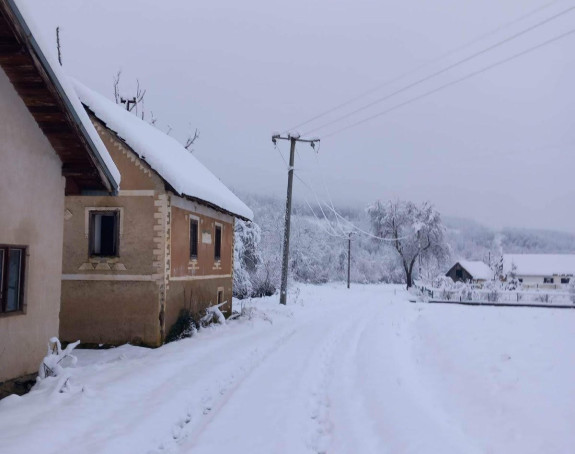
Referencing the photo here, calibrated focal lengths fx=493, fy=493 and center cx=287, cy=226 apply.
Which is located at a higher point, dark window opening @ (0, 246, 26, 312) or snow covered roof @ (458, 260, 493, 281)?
dark window opening @ (0, 246, 26, 312)

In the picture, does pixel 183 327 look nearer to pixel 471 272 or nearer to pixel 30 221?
pixel 30 221

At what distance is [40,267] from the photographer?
338 inches

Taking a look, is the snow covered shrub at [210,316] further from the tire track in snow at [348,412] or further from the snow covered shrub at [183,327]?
the tire track in snow at [348,412]

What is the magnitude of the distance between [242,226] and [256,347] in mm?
23026

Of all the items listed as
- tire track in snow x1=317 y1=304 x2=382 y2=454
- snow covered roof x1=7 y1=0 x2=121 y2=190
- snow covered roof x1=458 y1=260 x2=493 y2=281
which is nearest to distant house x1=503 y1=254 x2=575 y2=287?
snow covered roof x1=458 y1=260 x2=493 y2=281

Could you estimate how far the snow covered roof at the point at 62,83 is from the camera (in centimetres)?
683

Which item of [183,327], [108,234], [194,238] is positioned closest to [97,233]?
[108,234]

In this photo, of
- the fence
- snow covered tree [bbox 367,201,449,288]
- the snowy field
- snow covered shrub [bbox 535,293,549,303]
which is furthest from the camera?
snow covered tree [bbox 367,201,449,288]

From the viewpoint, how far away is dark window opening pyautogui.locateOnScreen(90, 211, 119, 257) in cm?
1404

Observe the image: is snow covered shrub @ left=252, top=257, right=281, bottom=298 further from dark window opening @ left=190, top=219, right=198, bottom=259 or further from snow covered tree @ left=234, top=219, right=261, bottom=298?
dark window opening @ left=190, top=219, right=198, bottom=259

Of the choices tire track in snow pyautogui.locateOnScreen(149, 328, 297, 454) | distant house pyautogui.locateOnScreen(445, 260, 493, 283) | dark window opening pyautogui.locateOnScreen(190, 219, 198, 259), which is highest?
dark window opening pyautogui.locateOnScreen(190, 219, 198, 259)

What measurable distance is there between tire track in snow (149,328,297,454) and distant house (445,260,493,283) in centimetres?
6288

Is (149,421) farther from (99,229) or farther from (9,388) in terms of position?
(99,229)

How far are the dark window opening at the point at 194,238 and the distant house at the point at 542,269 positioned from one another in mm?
61826
